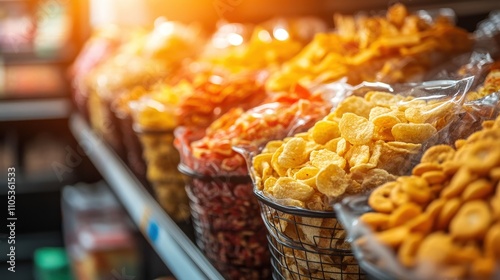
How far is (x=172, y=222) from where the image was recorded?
1438 millimetres

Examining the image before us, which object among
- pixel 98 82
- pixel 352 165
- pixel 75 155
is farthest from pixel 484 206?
pixel 75 155

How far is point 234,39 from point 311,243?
5.26ft

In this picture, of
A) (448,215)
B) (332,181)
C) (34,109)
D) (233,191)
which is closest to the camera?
(448,215)

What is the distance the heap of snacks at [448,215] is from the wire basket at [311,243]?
0.14 metres

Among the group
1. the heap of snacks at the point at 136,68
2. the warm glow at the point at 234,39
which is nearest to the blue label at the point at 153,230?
the heap of snacks at the point at 136,68

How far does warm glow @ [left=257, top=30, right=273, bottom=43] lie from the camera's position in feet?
6.89

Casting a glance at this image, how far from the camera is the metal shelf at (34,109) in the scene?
394cm

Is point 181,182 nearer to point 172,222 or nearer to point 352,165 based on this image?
point 172,222

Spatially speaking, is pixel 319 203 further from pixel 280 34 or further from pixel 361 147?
pixel 280 34

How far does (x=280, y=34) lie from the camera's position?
7.00 feet

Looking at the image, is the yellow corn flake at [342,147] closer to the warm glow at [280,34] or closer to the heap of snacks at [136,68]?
the warm glow at [280,34]

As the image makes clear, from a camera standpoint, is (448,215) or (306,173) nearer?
(448,215)

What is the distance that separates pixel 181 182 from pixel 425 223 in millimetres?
996

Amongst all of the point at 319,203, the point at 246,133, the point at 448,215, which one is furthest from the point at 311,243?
the point at 246,133
